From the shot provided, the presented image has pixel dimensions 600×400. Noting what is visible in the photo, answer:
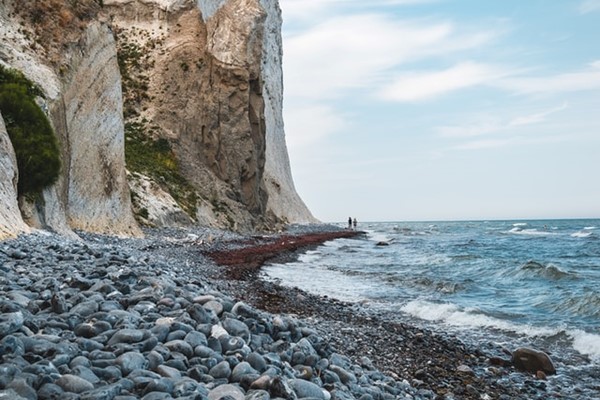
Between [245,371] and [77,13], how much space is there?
24384 mm

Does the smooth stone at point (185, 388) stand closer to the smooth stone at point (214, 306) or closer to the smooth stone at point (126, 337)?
the smooth stone at point (126, 337)

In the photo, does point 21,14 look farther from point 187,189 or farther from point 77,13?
point 187,189

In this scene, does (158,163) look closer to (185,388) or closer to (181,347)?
(181,347)

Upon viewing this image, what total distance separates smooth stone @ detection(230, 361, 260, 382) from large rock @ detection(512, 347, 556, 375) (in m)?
6.10

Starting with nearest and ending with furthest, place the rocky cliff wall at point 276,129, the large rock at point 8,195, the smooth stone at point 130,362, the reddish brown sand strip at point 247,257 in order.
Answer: the smooth stone at point 130,362
the large rock at point 8,195
the reddish brown sand strip at point 247,257
the rocky cliff wall at point 276,129

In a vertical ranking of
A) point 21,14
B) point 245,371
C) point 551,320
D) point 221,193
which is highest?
point 21,14

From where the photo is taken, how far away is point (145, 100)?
153 ft

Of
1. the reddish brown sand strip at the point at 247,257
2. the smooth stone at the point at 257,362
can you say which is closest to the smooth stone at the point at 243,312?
the smooth stone at the point at 257,362

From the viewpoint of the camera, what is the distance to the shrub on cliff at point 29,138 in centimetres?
1647

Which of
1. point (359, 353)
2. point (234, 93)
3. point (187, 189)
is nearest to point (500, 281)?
point (359, 353)

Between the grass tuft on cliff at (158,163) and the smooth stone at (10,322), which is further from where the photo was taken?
the grass tuft on cliff at (158,163)

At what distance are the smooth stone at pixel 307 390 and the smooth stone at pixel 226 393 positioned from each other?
2.09 ft

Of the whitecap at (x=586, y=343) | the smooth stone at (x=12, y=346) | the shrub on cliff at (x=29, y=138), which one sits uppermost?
the shrub on cliff at (x=29, y=138)

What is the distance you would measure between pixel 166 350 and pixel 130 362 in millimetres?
485
